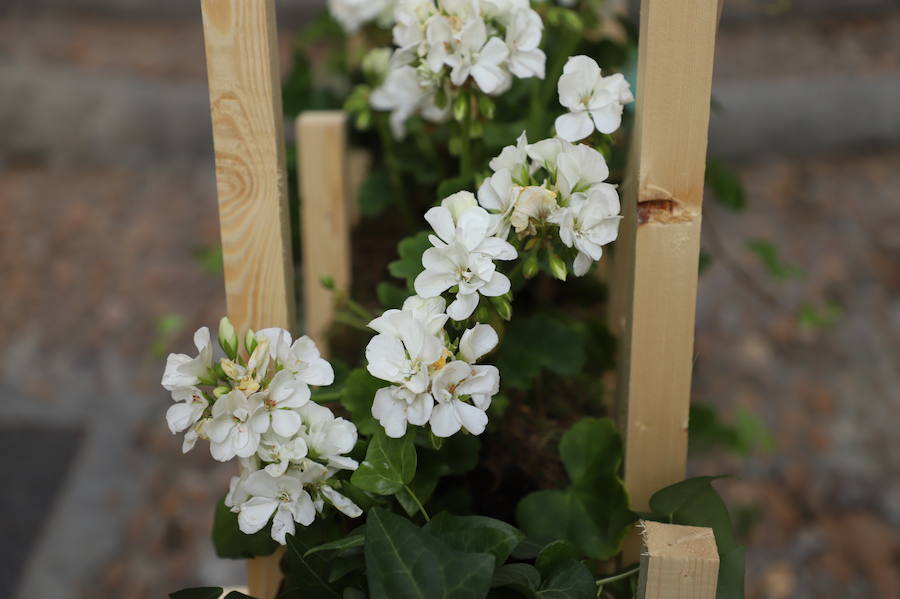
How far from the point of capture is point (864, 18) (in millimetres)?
4129

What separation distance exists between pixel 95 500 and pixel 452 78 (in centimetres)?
197

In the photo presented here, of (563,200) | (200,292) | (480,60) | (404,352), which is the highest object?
(480,60)

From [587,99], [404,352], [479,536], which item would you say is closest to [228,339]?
[404,352]

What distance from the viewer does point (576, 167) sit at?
0.75m

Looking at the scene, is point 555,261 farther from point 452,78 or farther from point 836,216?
point 836,216

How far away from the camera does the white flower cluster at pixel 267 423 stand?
2.40 ft

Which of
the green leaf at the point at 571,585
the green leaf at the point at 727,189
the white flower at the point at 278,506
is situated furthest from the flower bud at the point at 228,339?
the green leaf at the point at 727,189

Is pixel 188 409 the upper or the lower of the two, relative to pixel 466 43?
lower

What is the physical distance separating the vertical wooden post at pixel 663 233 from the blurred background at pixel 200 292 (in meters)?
0.39

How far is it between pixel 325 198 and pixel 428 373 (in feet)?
2.20

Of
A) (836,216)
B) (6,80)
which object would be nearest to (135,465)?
(6,80)

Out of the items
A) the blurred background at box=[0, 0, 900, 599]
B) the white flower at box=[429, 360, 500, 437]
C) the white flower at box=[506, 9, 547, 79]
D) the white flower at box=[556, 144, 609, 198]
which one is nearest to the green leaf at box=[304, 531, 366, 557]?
the white flower at box=[429, 360, 500, 437]

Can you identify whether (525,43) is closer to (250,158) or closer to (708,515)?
(250,158)

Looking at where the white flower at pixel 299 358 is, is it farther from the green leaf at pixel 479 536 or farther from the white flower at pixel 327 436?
the green leaf at pixel 479 536
